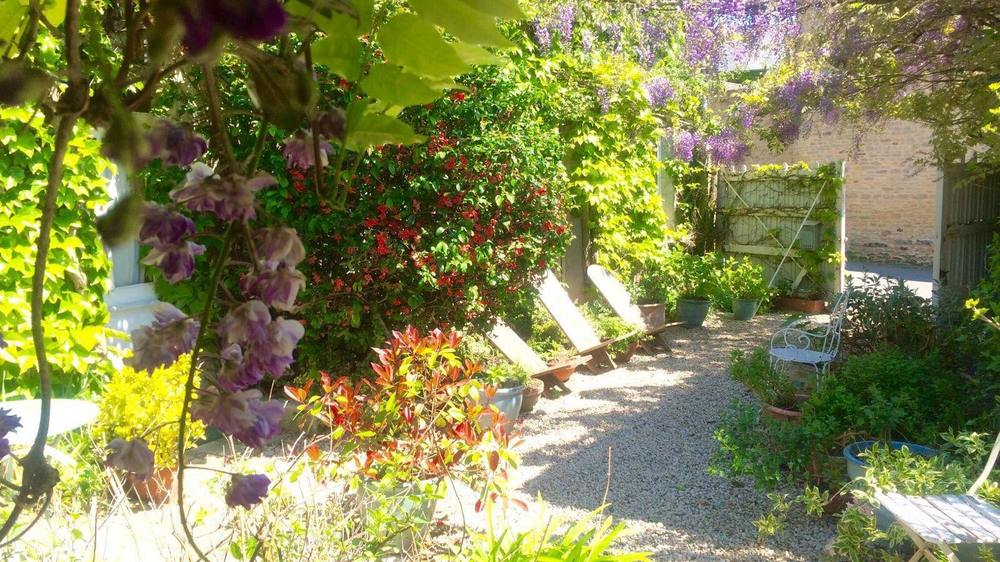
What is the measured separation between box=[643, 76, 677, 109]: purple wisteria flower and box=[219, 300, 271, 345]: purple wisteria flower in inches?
300

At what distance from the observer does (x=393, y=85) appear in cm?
51

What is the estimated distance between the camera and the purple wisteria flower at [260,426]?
523mm

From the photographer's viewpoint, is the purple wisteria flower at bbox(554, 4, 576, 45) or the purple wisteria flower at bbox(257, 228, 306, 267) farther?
the purple wisteria flower at bbox(554, 4, 576, 45)

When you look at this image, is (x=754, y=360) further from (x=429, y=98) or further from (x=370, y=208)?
(x=429, y=98)

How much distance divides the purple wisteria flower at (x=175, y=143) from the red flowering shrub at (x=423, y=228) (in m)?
4.10

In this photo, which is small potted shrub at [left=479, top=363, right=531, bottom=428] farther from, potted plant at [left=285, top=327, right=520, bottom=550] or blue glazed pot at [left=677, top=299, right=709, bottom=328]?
blue glazed pot at [left=677, top=299, right=709, bottom=328]

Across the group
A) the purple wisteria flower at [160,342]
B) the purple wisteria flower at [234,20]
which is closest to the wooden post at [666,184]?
the purple wisteria flower at [160,342]

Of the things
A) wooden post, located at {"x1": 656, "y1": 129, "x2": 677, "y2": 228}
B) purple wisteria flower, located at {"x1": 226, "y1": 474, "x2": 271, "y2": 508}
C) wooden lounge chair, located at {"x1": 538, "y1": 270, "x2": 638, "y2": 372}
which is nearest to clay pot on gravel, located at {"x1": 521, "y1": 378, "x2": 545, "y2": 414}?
wooden lounge chair, located at {"x1": 538, "y1": 270, "x2": 638, "y2": 372}

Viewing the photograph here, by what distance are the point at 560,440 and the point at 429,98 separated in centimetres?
466

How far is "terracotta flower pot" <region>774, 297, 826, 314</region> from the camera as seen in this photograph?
9.35m

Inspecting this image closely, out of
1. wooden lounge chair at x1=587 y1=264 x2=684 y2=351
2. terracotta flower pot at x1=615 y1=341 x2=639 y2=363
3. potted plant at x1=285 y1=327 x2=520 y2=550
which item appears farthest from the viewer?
wooden lounge chair at x1=587 y1=264 x2=684 y2=351

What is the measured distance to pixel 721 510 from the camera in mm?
3938

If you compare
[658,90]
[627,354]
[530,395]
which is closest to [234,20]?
[530,395]

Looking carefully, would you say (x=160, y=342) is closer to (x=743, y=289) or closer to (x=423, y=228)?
(x=423, y=228)
